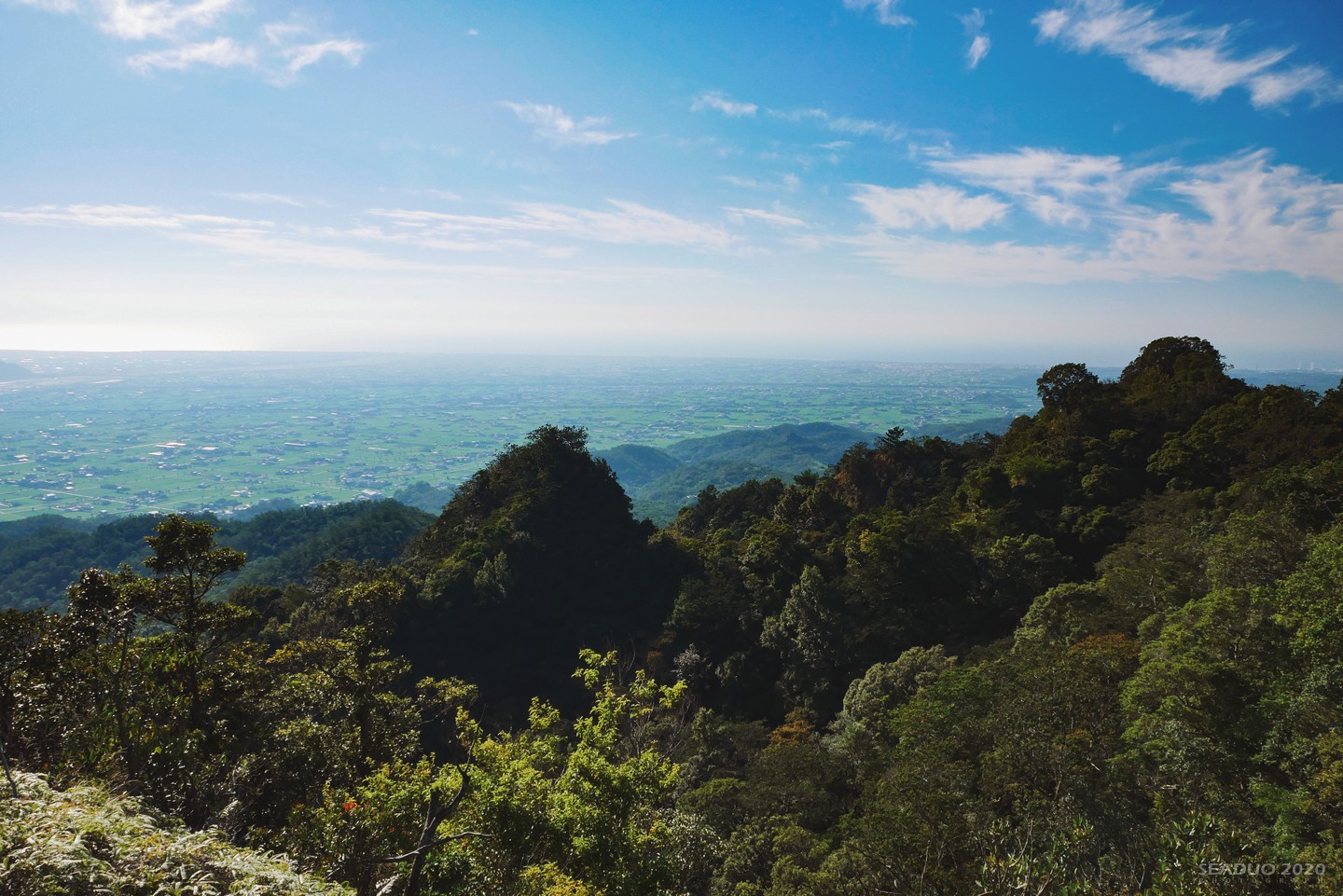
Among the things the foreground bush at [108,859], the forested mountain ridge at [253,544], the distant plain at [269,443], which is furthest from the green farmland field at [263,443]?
the foreground bush at [108,859]

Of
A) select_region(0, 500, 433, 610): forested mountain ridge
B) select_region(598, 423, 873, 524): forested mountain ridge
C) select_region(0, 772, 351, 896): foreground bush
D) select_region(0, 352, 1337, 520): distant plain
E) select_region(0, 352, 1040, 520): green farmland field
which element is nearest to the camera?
select_region(0, 772, 351, 896): foreground bush

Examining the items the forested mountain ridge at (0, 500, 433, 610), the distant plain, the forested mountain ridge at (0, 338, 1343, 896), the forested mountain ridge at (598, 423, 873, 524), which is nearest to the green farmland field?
the distant plain

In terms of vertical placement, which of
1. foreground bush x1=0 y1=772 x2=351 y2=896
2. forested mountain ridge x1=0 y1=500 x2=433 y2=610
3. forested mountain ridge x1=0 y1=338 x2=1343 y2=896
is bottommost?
forested mountain ridge x1=0 y1=500 x2=433 y2=610

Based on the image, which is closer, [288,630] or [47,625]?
[47,625]

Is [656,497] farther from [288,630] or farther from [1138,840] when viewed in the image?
[1138,840]

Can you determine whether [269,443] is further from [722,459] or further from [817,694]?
[817,694]

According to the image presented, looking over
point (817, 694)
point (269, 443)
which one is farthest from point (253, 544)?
point (269, 443)

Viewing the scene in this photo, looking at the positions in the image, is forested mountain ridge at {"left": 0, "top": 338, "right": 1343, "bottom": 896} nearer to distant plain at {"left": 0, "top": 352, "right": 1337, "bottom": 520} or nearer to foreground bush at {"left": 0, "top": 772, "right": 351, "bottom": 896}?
foreground bush at {"left": 0, "top": 772, "right": 351, "bottom": 896}

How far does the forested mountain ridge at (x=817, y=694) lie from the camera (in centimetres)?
713

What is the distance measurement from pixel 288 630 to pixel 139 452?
494 feet

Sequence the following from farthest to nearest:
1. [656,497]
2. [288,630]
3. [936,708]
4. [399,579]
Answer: [656,497] < [399,579] < [288,630] < [936,708]

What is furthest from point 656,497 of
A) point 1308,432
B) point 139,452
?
point 139,452

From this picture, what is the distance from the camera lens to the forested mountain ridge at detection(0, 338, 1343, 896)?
7.13 m

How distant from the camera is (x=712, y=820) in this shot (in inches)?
543
